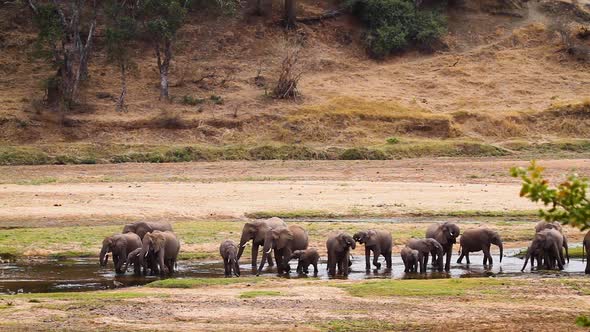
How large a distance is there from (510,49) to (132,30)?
28708mm

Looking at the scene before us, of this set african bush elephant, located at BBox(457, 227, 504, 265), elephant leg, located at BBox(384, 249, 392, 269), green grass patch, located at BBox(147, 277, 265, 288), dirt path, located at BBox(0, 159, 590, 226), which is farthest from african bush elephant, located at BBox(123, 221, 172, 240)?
african bush elephant, located at BBox(457, 227, 504, 265)

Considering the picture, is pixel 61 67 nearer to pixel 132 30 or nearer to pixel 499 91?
pixel 132 30

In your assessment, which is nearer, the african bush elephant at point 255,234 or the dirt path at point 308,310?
the dirt path at point 308,310

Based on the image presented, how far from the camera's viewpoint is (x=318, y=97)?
219 ft

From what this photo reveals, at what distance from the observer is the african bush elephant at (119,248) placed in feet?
82.2

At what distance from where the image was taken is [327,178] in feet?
155

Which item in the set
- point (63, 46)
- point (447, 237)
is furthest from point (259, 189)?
point (63, 46)

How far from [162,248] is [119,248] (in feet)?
3.60

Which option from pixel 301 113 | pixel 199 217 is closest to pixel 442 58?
pixel 301 113

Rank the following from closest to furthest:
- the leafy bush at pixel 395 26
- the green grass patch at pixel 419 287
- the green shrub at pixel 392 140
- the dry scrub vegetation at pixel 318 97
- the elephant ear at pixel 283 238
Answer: the green grass patch at pixel 419 287
the elephant ear at pixel 283 238
the dry scrub vegetation at pixel 318 97
the green shrub at pixel 392 140
the leafy bush at pixel 395 26

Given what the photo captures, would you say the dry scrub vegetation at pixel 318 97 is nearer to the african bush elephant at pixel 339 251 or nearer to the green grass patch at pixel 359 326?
the african bush elephant at pixel 339 251

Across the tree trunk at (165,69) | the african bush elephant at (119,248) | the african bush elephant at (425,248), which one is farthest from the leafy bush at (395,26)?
the african bush elephant at (119,248)

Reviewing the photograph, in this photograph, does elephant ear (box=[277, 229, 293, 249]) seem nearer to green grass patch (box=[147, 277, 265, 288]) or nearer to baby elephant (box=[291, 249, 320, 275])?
baby elephant (box=[291, 249, 320, 275])

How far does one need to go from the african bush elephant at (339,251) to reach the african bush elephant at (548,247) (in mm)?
4207
